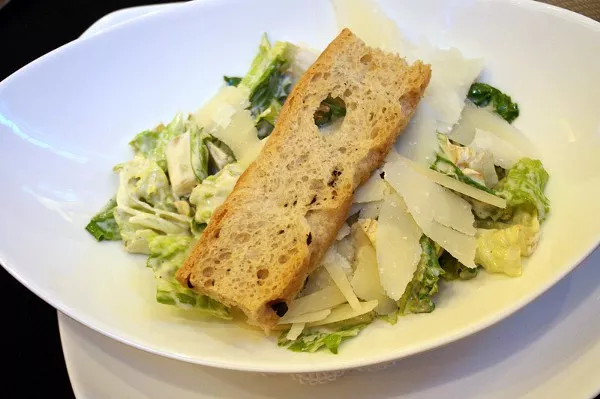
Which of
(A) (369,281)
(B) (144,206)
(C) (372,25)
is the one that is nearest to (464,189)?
(A) (369,281)

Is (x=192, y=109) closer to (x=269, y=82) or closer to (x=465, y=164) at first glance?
(x=269, y=82)

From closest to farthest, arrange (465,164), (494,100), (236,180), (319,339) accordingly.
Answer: (319,339) → (465,164) → (236,180) → (494,100)

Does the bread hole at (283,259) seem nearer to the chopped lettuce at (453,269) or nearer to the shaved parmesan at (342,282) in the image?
the shaved parmesan at (342,282)

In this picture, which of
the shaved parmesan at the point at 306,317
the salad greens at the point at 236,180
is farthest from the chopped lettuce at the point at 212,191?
the shaved parmesan at the point at 306,317

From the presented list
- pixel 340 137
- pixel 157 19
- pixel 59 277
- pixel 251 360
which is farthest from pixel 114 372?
pixel 157 19

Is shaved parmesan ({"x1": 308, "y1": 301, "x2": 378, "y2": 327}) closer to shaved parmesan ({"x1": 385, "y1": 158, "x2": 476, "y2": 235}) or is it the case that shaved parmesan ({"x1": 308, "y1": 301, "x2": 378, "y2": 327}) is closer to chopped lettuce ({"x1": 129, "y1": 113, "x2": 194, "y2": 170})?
shaved parmesan ({"x1": 385, "y1": 158, "x2": 476, "y2": 235})

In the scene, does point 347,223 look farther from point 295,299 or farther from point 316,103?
point 316,103
